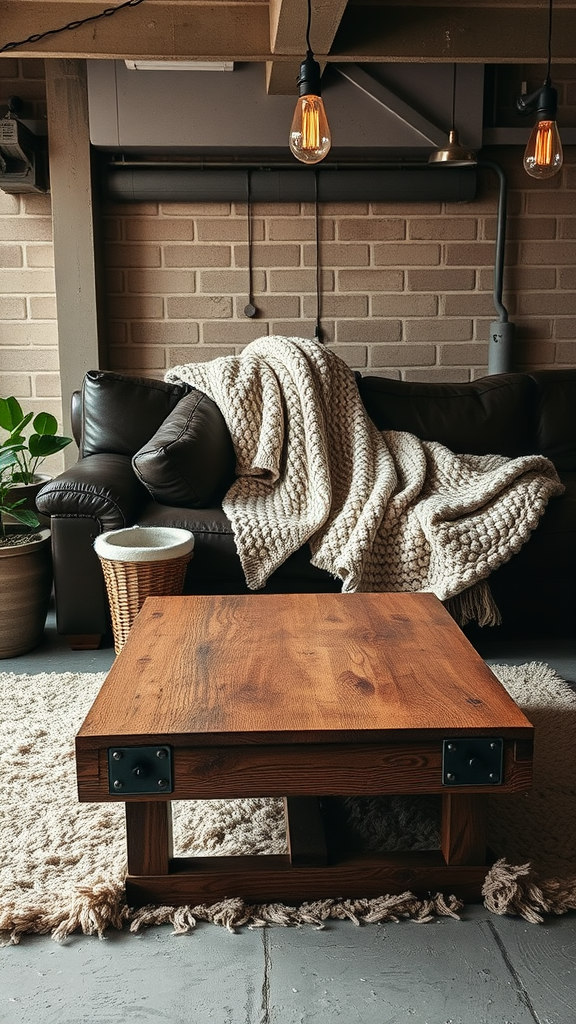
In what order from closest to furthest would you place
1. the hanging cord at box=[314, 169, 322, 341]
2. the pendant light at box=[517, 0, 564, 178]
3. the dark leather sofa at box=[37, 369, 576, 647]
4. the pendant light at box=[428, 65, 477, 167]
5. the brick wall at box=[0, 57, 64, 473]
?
the pendant light at box=[517, 0, 564, 178]
the dark leather sofa at box=[37, 369, 576, 647]
the pendant light at box=[428, 65, 477, 167]
the brick wall at box=[0, 57, 64, 473]
the hanging cord at box=[314, 169, 322, 341]

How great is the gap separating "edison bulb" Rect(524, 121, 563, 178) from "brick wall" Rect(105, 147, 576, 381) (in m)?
1.23

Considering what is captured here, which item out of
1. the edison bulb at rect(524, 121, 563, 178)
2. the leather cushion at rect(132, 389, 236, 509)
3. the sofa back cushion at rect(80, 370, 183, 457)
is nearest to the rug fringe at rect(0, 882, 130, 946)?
the leather cushion at rect(132, 389, 236, 509)

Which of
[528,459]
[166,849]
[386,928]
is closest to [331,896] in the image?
[386,928]

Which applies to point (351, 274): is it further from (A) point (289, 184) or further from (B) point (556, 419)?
(B) point (556, 419)

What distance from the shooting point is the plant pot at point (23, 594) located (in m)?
2.76

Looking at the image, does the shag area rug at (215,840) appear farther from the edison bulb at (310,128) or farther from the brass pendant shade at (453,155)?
the brass pendant shade at (453,155)

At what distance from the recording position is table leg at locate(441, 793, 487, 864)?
1.48m

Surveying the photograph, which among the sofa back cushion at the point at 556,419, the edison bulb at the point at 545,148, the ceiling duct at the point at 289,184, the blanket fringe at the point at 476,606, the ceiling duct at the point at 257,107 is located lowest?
the blanket fringe at the point at 476,606

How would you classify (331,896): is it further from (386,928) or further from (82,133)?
(82,133)

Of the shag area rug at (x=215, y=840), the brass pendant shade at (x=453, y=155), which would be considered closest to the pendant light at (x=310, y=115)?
the brass pendant shade at (x=453, y=155)

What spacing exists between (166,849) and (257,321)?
262cm

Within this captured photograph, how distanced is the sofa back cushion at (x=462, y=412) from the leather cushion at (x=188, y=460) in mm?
760

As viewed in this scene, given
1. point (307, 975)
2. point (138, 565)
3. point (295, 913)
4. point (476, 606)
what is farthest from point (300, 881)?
point (476, 606)

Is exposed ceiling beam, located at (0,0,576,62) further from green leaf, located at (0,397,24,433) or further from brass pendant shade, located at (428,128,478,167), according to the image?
green leaf, located at (0,397,24,433)
